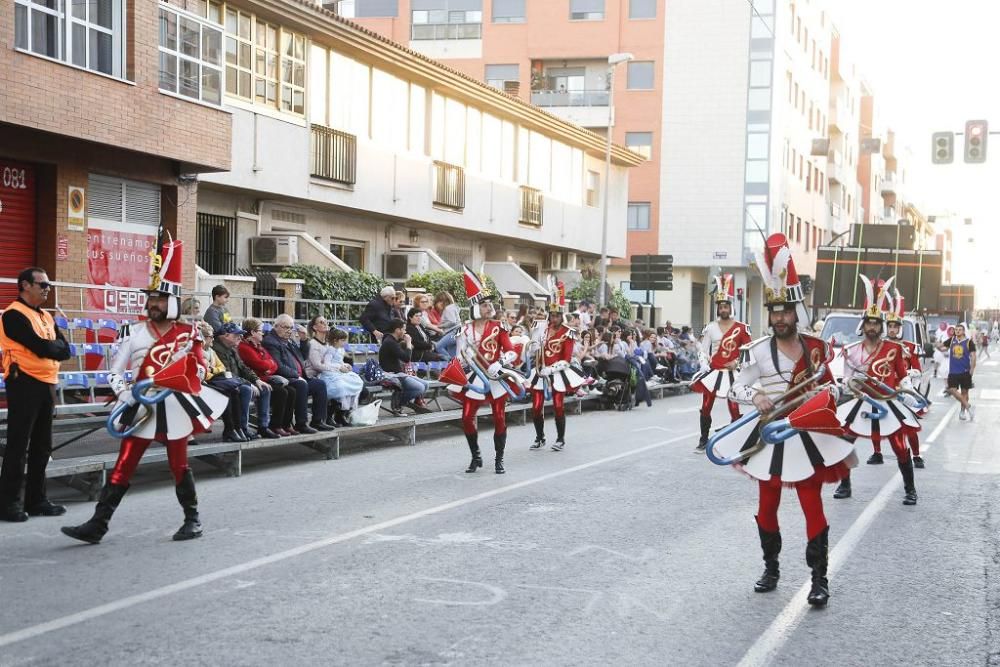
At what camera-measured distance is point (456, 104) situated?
31219mm

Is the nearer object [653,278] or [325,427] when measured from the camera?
[325,427]

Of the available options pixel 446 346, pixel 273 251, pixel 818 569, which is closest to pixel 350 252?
pixel 273 251

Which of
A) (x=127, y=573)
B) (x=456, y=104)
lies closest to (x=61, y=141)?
(x=127, y=573)

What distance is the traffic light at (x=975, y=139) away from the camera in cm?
2309

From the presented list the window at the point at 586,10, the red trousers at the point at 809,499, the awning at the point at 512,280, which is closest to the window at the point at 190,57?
the red trousers at the point at 809,499

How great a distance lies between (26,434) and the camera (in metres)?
8.81

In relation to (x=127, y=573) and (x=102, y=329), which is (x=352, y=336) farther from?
(x=127, y=573)

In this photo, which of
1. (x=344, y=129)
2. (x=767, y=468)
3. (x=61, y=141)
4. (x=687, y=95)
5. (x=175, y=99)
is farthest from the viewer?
(x=687, y=95)

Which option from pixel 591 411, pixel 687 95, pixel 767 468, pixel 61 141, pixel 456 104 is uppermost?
pixel 687 95

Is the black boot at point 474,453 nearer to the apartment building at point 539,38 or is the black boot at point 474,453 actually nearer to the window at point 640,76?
the apartment building at point 539,38

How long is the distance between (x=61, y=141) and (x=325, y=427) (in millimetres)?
7023

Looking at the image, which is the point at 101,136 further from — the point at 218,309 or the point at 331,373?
the point at 331,373

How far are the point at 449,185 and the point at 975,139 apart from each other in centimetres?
1324

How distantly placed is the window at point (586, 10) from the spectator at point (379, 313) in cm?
3488
